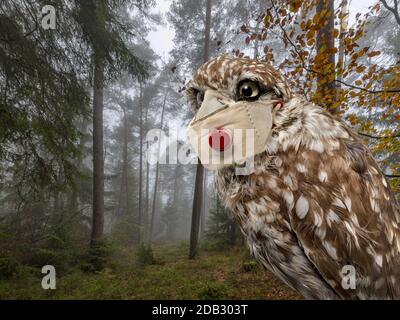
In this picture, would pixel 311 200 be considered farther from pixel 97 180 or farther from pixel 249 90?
pixel 97 180

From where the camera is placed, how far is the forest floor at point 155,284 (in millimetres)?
4965

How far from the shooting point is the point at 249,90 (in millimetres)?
1044

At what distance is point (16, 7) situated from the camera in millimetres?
3859

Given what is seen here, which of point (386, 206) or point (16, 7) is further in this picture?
point (16, 7)

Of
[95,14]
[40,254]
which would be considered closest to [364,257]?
[95,14]

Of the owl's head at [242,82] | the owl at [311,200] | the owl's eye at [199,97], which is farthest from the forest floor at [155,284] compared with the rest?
the owl's head at [242,82]

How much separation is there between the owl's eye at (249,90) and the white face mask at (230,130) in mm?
42

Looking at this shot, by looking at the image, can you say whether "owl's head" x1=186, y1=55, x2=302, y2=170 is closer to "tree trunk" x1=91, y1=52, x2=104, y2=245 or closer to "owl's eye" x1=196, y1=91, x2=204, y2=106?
"owl's eye" x1=196, y1=91, x2=204, y2=106

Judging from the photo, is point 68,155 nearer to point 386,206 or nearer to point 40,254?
point 40,254

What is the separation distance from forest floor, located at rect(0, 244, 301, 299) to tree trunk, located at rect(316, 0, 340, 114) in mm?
4174

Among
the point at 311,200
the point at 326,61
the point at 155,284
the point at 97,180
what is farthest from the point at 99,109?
the point at 311,200
